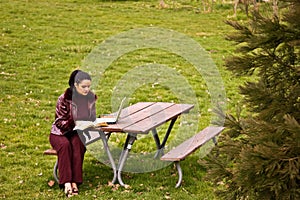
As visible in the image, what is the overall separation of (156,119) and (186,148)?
54 centimetres

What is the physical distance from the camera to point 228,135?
4113 mm

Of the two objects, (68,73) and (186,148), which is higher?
(186,148)

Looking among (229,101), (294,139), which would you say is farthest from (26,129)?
(294,139)

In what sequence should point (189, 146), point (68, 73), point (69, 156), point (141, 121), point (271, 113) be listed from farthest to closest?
1. point (68, 73)
2. point (189, 146)
3. point (141, 121)
4. point (69, 156)
5. point (271, 113)

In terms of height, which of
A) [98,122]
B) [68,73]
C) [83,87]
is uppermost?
[83,87]

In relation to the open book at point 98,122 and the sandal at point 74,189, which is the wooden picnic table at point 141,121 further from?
the sandal at point 74,189

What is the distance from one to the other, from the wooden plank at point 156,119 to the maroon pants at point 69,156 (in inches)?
25.5

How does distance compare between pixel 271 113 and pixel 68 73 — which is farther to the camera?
pixel 68 73

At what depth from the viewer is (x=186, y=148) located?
7.13 m

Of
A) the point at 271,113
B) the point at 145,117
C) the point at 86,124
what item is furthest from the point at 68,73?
the point at 271,113

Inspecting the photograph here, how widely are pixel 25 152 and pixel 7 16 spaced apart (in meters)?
13.0

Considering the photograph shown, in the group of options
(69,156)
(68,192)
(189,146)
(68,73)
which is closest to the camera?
(68,192)

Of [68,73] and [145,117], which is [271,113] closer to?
[145,117]

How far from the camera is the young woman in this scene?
6.64 m
